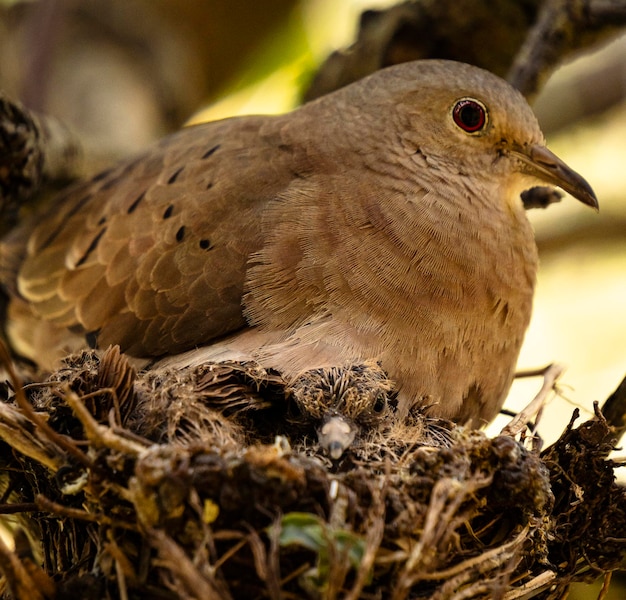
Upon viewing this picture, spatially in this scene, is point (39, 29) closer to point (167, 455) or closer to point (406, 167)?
point (406, 167)

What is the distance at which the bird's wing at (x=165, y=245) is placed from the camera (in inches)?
116

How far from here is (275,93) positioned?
194 inches

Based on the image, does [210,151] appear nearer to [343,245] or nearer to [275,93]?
[343,245]

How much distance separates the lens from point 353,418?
2391 millimetres

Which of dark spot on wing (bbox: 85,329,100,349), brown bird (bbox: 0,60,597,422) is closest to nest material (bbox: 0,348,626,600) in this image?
brown bird (bbox: 0,60,597,422)

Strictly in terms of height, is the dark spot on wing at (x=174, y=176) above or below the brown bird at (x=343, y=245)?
above

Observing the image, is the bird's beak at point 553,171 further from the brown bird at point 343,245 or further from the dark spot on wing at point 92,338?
the dark spot on wing at point 92,338

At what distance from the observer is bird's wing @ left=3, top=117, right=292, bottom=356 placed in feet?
9.68

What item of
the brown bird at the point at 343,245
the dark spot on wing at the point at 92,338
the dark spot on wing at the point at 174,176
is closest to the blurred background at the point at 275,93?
the dark spot on wing at the point at 174,176

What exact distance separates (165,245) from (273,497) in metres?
1.43

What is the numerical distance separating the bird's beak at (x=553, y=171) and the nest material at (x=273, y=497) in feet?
3.28

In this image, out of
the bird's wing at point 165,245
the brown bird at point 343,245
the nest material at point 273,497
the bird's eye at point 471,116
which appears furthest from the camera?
the bird's eye at point 471,116

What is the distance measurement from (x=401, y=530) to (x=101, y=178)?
2384 mm

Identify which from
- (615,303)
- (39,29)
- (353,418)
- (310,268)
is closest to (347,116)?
(310,268)
